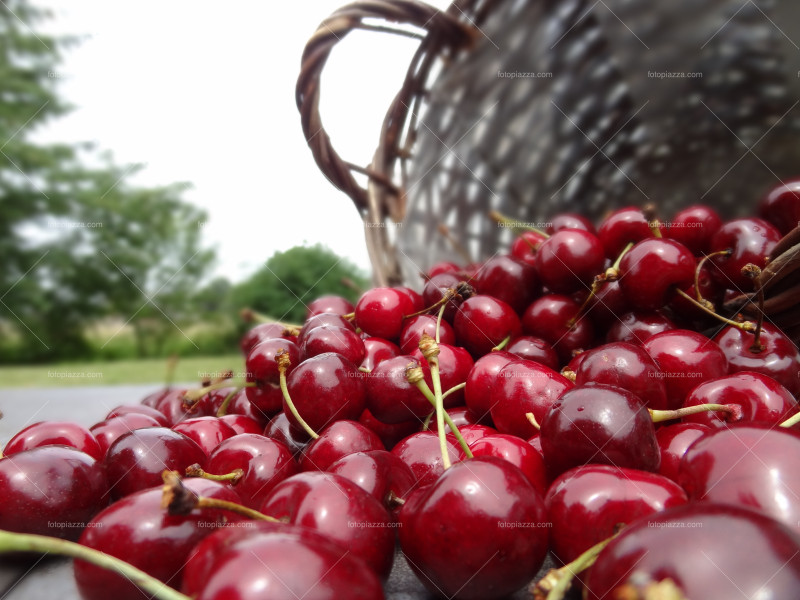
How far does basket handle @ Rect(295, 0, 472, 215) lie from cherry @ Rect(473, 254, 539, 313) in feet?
1.47

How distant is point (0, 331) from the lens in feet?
27.9

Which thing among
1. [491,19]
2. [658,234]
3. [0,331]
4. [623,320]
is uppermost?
[0,331]

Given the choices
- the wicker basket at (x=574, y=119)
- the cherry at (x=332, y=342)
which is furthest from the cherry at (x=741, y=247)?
the wicker basket at (x=574, y=119)

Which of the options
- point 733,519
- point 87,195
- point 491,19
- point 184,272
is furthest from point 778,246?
point 87,195

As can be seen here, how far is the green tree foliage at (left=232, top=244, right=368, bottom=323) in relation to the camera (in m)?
1.23

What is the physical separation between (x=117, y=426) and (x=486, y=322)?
0.49 metres

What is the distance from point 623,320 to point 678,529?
0.49 m

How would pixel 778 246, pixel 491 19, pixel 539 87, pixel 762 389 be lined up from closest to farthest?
pixel 762 389 → pixel 778 246 → pixel 491 19 → pixel 539 87

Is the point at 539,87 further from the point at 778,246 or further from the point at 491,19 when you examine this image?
the point at 778,246

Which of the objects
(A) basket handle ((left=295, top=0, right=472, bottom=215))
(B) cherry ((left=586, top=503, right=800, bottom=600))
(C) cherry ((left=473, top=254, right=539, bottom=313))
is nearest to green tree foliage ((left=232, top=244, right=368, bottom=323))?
(A) basket handle ((left=295, top=0, right=472, bottom=215))

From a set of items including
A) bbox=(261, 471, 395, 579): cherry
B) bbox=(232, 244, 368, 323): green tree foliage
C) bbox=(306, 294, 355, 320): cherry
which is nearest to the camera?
bbox=(261, 471, 395, 579): cherry

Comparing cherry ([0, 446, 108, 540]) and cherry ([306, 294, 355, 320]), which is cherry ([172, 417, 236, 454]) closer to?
cherry ([0, 446, 108, 540])

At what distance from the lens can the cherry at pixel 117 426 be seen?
647 millimetres

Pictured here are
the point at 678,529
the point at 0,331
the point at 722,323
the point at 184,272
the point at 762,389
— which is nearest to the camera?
the point at 678,529
